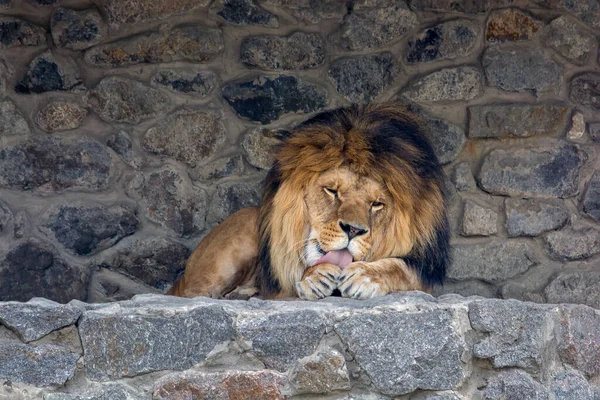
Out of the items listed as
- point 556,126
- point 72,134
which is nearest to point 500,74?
point 556,126

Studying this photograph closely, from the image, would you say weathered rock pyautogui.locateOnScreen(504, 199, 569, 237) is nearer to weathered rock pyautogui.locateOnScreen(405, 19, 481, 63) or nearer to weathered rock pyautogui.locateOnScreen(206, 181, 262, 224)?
weathered rock pyautogui.locateOnScreen(405, 19, 481, 63)

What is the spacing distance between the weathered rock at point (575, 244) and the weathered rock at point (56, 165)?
2272 millimetres

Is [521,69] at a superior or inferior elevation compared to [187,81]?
superior

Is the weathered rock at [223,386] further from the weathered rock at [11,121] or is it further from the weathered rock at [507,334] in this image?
the weathered rock at [11,121]

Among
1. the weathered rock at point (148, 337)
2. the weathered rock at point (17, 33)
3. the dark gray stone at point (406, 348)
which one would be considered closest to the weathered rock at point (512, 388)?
the dark gray stone at point (406, 348)

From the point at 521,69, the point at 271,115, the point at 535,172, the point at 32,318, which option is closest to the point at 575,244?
the point at 535,172

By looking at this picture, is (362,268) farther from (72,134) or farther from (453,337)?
(72,134)

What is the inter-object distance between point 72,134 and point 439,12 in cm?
193

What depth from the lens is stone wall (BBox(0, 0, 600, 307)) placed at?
5.40m

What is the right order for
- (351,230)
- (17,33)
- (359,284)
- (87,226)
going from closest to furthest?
(359,284) < (351,230) < (17,33) < (87,226)

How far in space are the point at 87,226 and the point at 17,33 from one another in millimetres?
990

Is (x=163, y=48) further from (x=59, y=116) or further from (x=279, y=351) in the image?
(x=279, y=351)

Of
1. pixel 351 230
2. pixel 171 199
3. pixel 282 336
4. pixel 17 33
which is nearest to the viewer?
pixel 282 336

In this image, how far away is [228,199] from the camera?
5574 mm
